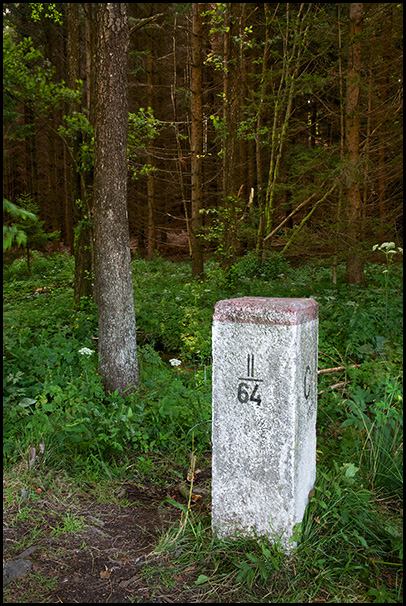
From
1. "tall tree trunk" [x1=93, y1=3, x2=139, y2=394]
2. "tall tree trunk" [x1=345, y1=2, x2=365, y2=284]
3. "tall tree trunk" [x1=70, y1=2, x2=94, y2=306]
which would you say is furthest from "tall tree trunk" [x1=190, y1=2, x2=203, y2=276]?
"tall tree trunk" [x1=93, y1=3, x2=139, y2=394]

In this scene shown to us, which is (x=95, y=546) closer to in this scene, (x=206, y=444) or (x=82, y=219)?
(x=206, y=444)

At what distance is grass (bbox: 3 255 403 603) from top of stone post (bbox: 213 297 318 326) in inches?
46.0

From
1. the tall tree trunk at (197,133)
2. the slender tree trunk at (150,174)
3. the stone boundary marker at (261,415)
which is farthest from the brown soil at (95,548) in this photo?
the slender tree trunk at (150,174)

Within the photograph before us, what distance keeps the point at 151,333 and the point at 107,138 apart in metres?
3.38

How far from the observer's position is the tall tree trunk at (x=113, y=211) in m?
4.62

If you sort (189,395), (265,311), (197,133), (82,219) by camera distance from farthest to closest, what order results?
(197,133) < (82,219) < (189,395) < (265,311)

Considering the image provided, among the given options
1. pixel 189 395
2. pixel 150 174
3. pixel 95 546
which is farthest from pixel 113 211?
pixel 150 174

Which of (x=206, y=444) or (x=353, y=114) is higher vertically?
(x=353, y=114)

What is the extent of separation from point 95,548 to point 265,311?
1957mm

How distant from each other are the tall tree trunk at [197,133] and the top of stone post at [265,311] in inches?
308

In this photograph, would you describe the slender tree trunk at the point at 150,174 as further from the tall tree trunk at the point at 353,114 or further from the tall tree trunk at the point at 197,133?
the tall tree trunk at the point at 353,114

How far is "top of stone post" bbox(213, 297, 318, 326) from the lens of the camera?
247cm

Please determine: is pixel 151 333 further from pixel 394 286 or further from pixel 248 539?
pixel 248 539

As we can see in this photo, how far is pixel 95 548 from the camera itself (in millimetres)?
2859
